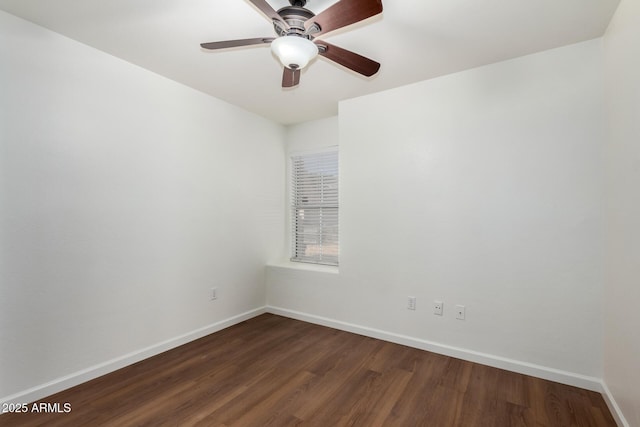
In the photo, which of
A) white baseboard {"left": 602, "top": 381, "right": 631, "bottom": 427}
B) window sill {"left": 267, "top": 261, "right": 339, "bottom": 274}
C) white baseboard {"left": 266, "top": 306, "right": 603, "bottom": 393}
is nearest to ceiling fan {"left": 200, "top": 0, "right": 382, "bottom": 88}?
Answer: window sill {"left": 267, "top": 261, "right": 339, "bottom": 274}

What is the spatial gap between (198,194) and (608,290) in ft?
11.2

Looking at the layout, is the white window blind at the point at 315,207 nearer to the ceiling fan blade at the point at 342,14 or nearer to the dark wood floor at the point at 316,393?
the dark wood floor at the point at 316,393

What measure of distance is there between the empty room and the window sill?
168mm

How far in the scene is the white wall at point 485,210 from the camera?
215 cm

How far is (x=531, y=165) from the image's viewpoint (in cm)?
232

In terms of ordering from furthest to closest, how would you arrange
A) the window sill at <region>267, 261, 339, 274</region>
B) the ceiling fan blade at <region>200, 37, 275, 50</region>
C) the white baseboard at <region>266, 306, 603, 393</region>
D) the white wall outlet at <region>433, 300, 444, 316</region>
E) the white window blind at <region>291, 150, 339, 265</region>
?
the white window blind at <region>291, 150, 339, 265</region> → the window sill at <region>267, 261, 339, 274</region> → the white wall outlet at <region>433, 300, 444, 316</region> → the white baseboard at <region>266, 306, 603, 393</region> → the ceiling fan blade at <region>200, 37, 275, 50</region>

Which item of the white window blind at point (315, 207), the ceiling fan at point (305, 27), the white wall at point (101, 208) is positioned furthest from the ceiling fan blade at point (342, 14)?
the white window blind at point (315, 207)

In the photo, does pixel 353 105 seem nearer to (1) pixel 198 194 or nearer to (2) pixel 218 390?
(1) pixel 198 194

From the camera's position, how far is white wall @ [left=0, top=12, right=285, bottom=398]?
191 centimetres

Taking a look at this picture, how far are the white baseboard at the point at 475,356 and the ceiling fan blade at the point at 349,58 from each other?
238 cm

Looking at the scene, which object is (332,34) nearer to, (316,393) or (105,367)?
(316,393)

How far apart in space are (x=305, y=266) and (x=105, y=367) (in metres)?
2.14

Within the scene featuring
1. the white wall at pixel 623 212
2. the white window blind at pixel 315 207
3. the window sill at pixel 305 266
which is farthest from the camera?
the white window blind at pixel 315 207

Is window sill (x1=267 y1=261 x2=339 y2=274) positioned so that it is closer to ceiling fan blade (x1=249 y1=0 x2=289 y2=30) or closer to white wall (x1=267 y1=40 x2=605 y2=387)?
white wall (x1=267 y1=40 x2=605 y2=387)
